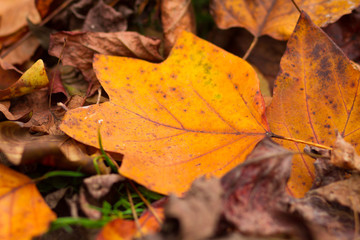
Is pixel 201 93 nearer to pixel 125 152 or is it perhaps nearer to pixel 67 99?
pixel 125 152

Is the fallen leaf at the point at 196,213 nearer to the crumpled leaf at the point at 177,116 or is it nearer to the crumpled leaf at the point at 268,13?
the crumpled leaf at the point at 177,116

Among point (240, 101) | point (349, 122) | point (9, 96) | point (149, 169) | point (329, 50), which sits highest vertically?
point (329, 50)

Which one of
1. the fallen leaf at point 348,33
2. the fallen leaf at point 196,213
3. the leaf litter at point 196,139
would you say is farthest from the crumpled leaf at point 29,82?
the fallen leaf at point 348,33

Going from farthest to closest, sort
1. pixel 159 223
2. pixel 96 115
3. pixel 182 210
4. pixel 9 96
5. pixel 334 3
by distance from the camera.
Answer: pixel 334 3, pixel 9 96, pixel 96 115, pixel 159 223, pixel 182 210

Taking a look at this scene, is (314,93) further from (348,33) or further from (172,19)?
(172,19)

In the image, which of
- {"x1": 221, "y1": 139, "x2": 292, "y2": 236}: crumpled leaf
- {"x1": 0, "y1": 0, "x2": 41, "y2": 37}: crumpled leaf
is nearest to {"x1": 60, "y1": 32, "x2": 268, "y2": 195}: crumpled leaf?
{"x1": 221, "y1": 139, "x2": 292, "y2": 236}: crumpled leaf

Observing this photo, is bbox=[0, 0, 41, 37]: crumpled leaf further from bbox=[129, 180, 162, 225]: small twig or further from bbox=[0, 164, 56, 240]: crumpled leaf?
bbox=[129, 180, 162, 225]: small twig

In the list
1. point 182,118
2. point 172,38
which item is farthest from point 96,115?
point 172,38
